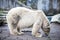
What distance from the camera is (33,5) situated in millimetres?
7859

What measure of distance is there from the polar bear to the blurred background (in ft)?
7.82

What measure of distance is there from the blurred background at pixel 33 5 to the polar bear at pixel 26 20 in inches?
93.8

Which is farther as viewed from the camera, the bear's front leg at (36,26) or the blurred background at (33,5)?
the blurred background at (33,5)

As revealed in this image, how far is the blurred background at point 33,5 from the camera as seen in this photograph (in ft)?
24.6

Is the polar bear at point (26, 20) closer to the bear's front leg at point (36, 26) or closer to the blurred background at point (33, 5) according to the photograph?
the bear's front leg at point (36, 26)

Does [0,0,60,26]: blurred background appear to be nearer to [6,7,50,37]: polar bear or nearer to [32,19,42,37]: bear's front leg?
[6,7,50,37]: polar bear

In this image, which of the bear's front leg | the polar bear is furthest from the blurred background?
the bear's front leg

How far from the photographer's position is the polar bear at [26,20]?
4.31 meters

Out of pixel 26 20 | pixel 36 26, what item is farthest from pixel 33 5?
pixel 36 26

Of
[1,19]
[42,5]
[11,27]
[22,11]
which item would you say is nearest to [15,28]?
[11,27]

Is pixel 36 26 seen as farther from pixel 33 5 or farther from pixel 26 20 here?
pixel 33 5

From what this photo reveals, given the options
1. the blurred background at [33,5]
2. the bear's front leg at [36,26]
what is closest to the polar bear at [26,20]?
the bear's front leg at [36,26]

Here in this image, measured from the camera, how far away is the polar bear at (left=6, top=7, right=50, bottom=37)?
14.1ft

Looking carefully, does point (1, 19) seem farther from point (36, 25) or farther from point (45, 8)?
point (36, 25)
